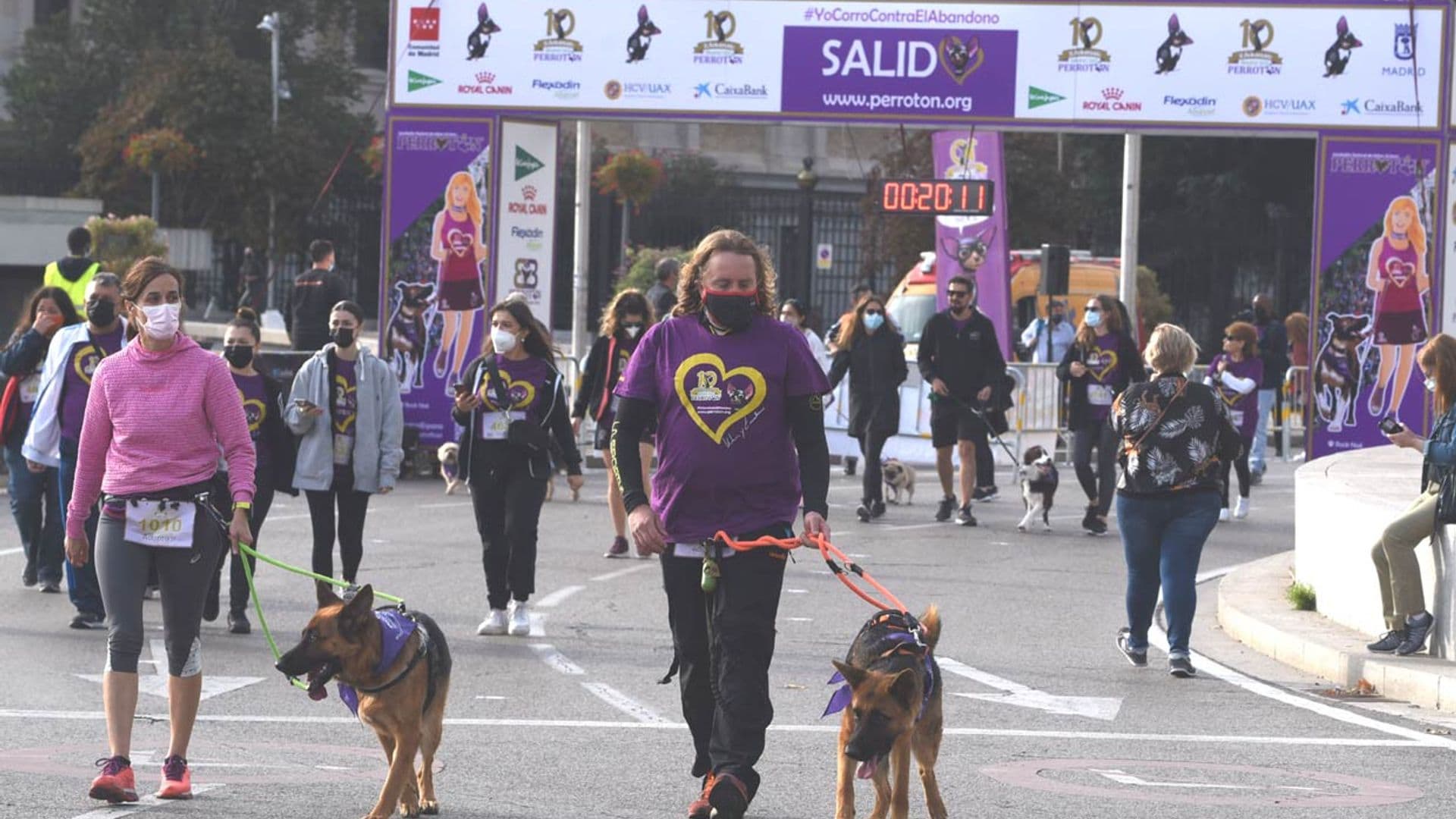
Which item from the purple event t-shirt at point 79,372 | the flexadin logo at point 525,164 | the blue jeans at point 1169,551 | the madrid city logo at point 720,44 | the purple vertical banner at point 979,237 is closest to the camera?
the blue jeans at point 1169,551

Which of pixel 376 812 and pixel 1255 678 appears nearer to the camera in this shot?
pixel 376 812

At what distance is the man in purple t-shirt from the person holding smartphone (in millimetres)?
4882

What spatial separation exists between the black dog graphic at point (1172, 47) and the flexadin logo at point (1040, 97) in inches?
38.3

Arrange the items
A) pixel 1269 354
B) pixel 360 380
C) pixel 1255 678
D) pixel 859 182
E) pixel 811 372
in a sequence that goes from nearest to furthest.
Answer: pixel 811 372 < pixel 1255 678 < pixel 360 380 < pixel 1269 354 < pixel 859 182

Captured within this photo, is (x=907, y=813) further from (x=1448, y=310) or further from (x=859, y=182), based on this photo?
(x=859, y=182)

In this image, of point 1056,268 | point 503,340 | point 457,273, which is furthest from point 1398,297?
point 503,340

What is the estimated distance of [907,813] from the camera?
7160 millimetres

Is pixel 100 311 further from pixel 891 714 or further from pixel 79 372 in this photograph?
pixel 891 714

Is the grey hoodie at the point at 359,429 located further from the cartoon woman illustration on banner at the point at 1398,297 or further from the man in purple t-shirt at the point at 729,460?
the cartoon woman illustration on banner at the point at 1398,297

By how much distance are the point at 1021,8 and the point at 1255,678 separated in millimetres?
11218

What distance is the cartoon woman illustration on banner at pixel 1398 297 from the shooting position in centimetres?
2084

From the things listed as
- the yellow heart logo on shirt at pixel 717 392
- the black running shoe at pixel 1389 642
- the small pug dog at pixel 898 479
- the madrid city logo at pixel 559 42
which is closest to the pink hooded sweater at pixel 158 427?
the yellow heart logo on shirt at pixel 717 392

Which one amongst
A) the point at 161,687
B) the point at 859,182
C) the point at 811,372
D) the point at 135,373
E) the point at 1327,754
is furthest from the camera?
the point at 859,182

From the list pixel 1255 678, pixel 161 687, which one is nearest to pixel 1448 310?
pixel 1255 678
